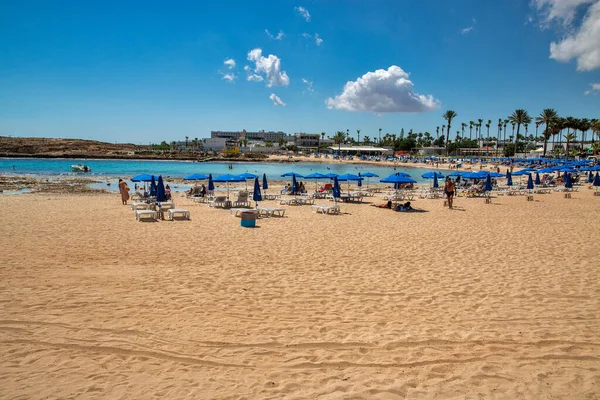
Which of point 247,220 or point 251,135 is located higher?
point 251,135

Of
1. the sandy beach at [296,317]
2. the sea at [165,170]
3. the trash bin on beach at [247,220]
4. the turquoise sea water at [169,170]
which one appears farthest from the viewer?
the turquoise sea water at [169,170]

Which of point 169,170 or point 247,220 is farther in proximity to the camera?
point 169,170

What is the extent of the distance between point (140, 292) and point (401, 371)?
451 cm

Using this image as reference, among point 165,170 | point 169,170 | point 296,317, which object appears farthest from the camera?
point 169,170

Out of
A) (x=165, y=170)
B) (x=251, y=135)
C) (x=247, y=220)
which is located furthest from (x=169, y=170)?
(x=251, y=135)

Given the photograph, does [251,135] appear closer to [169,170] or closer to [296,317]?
[169,170]

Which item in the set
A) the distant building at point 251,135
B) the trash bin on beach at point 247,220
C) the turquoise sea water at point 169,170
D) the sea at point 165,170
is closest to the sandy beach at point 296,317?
the trash bin on beach at point 247,220

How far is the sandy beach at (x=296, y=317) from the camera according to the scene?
410cm

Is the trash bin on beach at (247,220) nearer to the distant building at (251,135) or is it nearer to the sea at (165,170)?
the sea at (165,170)

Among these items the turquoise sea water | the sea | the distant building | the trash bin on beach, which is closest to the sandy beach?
the trash bin on beach

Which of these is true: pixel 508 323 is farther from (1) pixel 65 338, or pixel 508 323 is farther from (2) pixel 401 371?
(1) pixel 65 338

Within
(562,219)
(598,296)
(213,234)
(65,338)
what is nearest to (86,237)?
(213,234)

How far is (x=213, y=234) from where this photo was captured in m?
12.0

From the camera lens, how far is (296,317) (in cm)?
573
